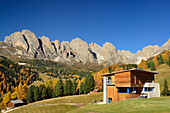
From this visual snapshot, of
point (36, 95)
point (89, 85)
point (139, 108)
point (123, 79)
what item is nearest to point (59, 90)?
point (36, 95)

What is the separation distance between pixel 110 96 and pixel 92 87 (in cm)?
5167

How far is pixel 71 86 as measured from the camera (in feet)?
324

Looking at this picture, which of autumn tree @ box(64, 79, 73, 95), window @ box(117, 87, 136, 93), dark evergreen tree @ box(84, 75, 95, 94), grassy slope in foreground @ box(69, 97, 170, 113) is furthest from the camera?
autumn tree @ box(64, 79, 73, 95)

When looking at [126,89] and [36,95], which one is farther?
[36,95]

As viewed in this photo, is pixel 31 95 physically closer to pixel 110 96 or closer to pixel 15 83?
pixel 110 96

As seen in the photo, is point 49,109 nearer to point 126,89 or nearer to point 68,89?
point 126,89

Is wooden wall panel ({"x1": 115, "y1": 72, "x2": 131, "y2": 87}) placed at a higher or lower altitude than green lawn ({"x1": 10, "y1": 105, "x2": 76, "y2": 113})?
higher

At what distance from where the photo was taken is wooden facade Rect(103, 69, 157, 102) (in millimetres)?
39625

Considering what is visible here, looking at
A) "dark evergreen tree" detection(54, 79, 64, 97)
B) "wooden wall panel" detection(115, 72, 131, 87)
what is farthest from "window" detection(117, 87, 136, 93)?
"dark evergreen tree" detection(54, 79, 64, 97)

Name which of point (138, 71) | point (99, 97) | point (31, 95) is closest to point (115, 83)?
point (138, 71)

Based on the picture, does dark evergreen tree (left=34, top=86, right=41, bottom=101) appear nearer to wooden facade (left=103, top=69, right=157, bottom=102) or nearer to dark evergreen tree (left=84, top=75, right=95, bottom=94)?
dark evergreen tree (left=84, top=75, right=95, bottom=94)

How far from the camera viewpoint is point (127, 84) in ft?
129

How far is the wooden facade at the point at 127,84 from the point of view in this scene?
39625 millimetres

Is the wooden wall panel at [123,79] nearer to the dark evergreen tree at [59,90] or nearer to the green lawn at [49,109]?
the green lawn at [49,109]
